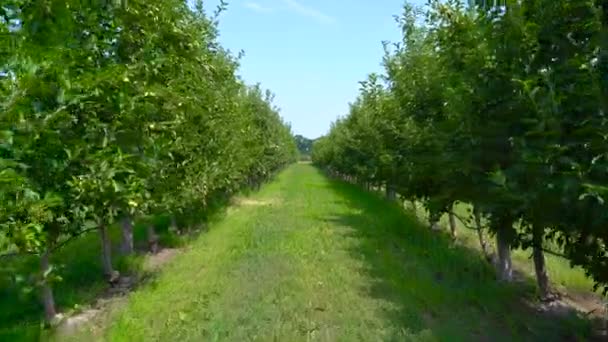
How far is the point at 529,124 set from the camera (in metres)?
6.84

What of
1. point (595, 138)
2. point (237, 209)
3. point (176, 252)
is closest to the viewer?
point (595, 138)

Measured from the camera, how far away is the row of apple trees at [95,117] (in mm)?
3240

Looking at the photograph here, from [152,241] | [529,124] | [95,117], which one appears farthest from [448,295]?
[152,241]

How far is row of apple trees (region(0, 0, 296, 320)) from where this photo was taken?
3.24 metres

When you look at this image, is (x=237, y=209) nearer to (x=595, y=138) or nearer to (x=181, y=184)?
(x=181, y=184)

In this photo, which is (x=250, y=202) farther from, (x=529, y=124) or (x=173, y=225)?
(x=529, y=124)

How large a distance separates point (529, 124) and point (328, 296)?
4300 mm

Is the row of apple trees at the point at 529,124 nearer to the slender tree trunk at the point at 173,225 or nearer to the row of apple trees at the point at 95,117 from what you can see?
the row of apple trees at the point at 95,117

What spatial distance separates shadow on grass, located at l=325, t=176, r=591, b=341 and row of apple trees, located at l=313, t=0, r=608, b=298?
2.66 ft

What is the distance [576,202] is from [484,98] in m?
2.51

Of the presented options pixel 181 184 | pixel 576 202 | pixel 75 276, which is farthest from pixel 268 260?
pixel 576 202

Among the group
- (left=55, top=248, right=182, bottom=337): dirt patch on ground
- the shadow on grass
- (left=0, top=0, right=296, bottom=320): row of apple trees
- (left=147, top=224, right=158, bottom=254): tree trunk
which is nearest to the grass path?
the shadow on grass

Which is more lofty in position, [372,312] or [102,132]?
[102,132]

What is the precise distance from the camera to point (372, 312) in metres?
8.23
